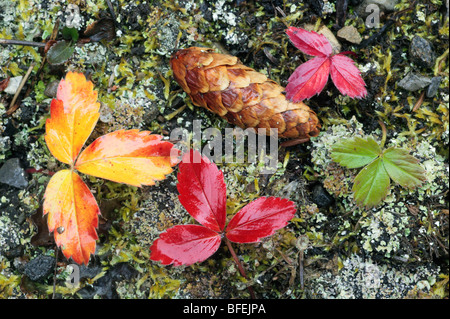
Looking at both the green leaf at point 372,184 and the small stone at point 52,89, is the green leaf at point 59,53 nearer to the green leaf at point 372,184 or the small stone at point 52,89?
the small stone at point 52,89

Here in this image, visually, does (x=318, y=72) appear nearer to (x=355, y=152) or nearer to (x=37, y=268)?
(x=355, y=152)

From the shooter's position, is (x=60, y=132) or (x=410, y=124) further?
(x=410, y=124)

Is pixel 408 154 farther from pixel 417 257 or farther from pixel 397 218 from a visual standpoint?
pixel 417 257

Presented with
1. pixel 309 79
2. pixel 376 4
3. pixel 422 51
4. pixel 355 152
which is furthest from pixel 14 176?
pixel 422 51

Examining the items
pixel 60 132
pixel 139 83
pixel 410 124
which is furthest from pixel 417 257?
pixel 60 132

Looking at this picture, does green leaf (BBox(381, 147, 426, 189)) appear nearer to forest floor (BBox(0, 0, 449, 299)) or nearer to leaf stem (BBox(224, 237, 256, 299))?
forest floor (BBox(0, 0, 449, 299))
